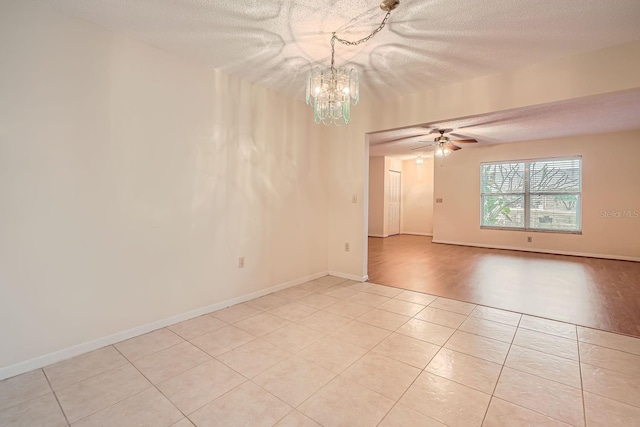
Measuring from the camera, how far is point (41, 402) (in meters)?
1.60

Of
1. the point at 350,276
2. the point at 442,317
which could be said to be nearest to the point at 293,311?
the point at 350,276

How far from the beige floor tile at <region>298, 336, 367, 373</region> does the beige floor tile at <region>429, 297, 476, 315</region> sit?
128cm

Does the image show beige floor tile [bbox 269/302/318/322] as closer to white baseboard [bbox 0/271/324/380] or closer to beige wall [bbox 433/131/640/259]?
white baseboard [bbox 0/271/324/380]

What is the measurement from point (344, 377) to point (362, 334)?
2.04ft

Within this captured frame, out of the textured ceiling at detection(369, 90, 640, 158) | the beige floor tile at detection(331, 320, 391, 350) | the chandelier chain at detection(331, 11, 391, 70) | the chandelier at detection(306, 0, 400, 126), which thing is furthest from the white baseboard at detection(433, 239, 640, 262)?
the chandelier chain at detection(331, 11, 391, 70)

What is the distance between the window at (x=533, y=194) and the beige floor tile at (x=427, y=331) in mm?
5184

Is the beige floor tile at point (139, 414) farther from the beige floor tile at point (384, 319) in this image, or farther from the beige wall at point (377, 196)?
the beige wall at point (377, 196)

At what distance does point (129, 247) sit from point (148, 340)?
0.77m

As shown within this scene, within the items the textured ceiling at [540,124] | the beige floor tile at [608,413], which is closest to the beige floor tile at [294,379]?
the beige floor tile at [608,413]

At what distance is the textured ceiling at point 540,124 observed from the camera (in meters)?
3.78

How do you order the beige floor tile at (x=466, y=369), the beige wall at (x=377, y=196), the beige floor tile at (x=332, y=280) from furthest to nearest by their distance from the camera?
the beige wall at (x=377, y=196) < the beige floor tile at (x=332, y=280) < the beige floor tile at (x=466, y=369)

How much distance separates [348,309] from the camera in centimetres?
295

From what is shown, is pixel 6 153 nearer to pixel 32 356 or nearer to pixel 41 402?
pixel 32 356

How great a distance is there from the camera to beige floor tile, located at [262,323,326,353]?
221 cm
